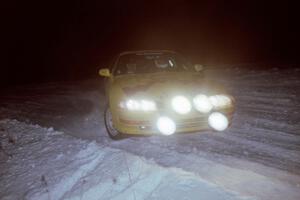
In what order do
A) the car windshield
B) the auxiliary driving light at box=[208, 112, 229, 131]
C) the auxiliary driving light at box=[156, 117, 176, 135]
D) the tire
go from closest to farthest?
the auxiliary driving light at box=[156, 117, 176, 135] < the auxiliary driving light at box=[208, 112, 229, 131] < the tire < the car windshield

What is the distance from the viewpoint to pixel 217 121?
18.7 ft

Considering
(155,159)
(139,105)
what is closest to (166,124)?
(139,105)

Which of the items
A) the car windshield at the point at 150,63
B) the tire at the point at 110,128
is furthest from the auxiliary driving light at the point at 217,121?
the car windshield at the point at 150,63

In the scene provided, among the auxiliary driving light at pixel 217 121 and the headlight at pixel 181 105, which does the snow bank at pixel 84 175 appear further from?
the auxiliary driving light at pixel 217 121

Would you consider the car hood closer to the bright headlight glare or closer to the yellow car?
the yellow car

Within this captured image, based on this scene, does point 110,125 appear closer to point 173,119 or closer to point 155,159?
point 173,119

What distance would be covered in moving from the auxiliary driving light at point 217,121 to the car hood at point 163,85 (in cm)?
38

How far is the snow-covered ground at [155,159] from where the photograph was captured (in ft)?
13.3

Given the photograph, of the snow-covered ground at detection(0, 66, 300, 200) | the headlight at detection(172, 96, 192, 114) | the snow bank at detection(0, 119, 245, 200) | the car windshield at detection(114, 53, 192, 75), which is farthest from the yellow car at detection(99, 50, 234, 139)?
the car windshield at detection(114, 53, 192, 75)

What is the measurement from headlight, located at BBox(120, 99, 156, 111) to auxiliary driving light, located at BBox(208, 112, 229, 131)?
92 cm

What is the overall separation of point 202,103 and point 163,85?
72 centimetres

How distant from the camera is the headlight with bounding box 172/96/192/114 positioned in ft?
18.1

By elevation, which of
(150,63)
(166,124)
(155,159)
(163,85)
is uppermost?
(150,63)

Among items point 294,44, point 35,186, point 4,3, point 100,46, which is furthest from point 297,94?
point 4,3
